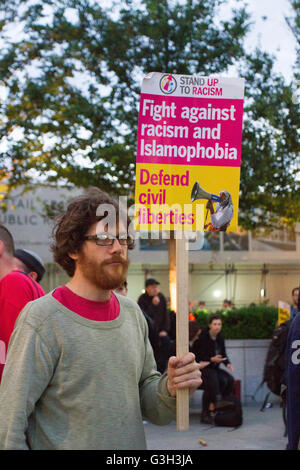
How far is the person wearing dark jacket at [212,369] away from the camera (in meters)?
9.80

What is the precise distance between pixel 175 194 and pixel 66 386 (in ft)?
3.56

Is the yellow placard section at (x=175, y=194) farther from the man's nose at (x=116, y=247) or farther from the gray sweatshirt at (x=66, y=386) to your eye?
the gray sweatshirt at (x=66, y=386)

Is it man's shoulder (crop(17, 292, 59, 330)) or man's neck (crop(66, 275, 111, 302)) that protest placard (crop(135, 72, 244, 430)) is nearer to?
man's neck (crop(66, 275, 111, 302))

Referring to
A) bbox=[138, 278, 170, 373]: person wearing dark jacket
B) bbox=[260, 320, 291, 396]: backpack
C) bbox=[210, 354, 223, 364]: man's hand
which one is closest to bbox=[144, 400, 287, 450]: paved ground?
bbox=[260, 320, 291, 396]: backpack

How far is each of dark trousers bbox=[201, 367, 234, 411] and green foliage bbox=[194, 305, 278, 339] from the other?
1856mm

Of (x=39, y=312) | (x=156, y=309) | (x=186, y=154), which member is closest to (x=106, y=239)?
(x=39, y=312)

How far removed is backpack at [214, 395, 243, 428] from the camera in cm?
933

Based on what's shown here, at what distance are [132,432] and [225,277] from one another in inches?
1197

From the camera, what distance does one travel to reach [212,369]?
393 inches

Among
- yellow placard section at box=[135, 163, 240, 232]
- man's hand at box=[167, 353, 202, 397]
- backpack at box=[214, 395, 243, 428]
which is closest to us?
man's hand at box=[167, 353, 202, 397]

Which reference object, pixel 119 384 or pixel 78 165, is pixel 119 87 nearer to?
pixel 78 165

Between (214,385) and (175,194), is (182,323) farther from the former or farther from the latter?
(214,385)

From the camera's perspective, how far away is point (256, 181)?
485 inches

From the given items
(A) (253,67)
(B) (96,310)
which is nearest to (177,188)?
(B) (96,310)
